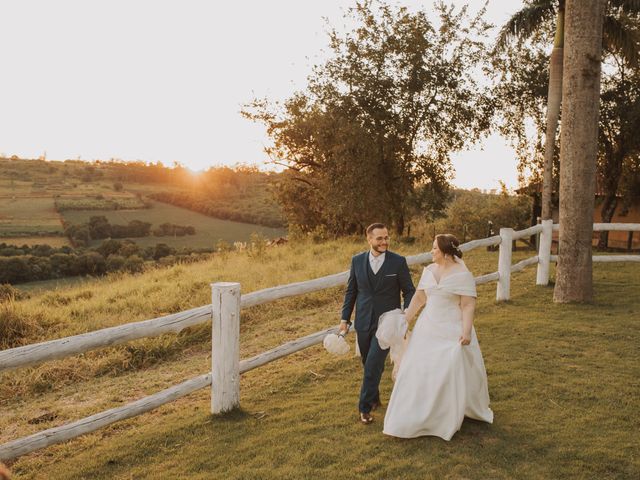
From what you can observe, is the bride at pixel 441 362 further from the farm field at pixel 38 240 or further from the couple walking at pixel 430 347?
the farm field at pixel 38 240

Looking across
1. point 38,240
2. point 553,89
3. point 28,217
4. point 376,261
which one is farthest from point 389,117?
point 28,217

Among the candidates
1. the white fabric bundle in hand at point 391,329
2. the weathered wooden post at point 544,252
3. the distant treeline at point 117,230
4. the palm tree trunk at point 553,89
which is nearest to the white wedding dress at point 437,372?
the white fabric bundle in hand at point 391,329

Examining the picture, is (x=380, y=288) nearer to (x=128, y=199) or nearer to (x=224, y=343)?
(x=224, y=343)

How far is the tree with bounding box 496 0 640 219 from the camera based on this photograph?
63.3 ft

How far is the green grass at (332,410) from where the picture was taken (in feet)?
14.6

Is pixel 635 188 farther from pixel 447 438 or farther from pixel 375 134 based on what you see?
pixel 447 438

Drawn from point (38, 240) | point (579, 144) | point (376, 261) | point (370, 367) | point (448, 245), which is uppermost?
point (579, 144)

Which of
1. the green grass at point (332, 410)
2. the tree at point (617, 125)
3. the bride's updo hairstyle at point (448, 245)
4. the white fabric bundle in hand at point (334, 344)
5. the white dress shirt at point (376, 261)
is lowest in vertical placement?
the green grass at point (332, 410)

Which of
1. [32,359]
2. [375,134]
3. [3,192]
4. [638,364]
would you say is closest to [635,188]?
[375,134]

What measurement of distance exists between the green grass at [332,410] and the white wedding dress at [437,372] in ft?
0.54

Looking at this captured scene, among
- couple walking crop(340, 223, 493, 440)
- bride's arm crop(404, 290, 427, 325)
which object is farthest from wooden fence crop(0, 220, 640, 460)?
bride's arm crop(404, 290, 427, 325)

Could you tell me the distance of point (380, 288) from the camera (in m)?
5.18

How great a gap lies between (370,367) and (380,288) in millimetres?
762

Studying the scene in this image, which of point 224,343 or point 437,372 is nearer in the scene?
point 437,372
